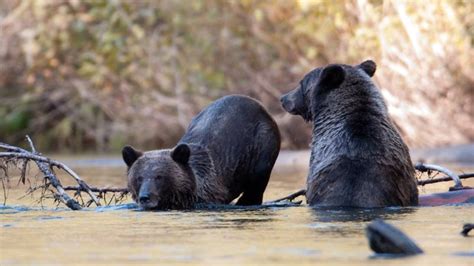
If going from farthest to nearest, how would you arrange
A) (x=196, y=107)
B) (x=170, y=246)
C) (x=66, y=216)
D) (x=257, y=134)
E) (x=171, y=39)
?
(x=171, y=39), (x=196, y=107), (x=257, y=134), (x=66, y=216), (x=170, y=246)

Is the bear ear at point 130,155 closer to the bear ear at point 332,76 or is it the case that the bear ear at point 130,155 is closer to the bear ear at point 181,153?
the bear ear at point 181,153

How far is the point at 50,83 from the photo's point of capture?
25406mm

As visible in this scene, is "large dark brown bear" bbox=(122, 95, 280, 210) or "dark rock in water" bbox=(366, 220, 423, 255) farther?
"large dark brown bear" bbox=(122, 95, 280, 210)

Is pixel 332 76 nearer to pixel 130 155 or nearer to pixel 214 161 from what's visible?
pixel 214 161

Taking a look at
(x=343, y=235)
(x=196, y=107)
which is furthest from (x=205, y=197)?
(x=196, y=107)

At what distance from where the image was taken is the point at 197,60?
23.0 meters

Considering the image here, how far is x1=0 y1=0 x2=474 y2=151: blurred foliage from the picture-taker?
18.8 m

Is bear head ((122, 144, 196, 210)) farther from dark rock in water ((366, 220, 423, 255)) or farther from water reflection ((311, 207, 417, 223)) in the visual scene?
dark rock in water ((366, 220, 423, 255))

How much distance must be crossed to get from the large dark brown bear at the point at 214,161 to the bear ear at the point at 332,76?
1225 mm

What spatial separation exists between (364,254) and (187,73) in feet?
55.7

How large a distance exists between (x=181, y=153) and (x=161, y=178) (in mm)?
312

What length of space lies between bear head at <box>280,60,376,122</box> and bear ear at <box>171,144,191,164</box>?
0.93 m

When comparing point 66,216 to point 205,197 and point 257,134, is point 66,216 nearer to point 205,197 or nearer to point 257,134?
point 205,197

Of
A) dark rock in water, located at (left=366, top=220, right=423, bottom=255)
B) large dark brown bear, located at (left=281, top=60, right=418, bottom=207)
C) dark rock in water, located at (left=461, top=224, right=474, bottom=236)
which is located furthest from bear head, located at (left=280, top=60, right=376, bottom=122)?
dark rock in water, located at (left=366, top=220, right=423, bottom=255)
